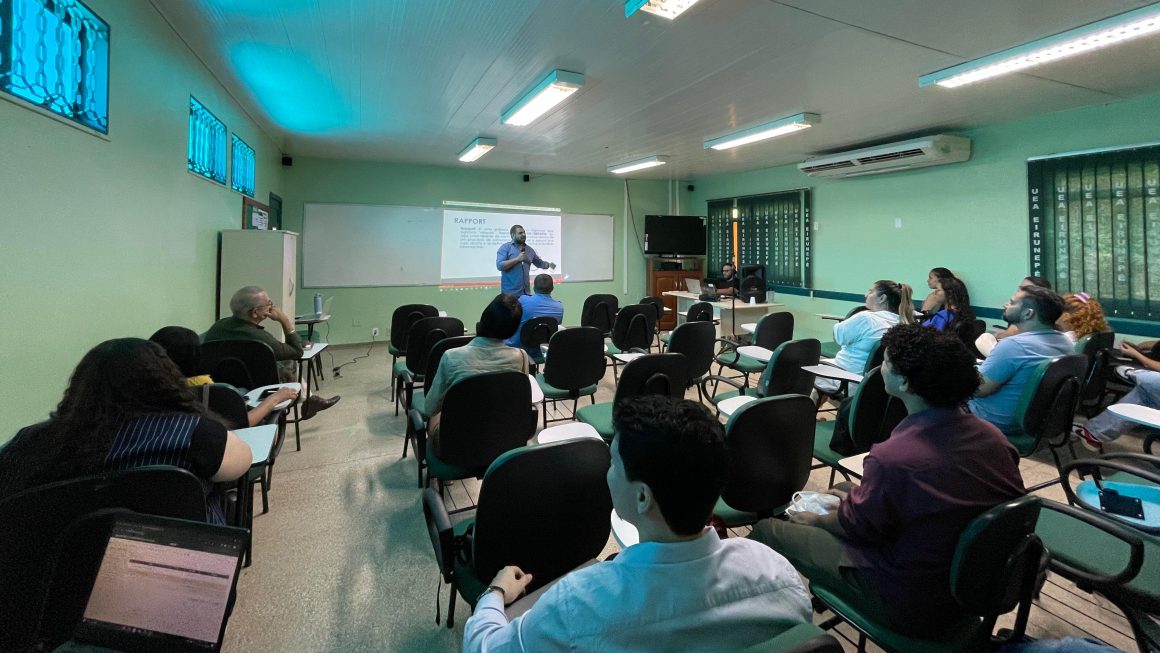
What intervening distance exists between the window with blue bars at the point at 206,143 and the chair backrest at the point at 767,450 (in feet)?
13.1

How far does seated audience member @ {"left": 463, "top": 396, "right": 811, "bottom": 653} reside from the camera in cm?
73

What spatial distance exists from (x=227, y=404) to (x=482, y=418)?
1.06 meters

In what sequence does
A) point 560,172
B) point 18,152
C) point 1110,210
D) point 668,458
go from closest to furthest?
point 668,458 < point 18,152 < point 1110,210 < point 560,172

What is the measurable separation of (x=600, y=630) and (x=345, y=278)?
7409 mm

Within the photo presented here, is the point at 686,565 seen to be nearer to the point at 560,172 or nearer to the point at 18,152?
the point at 18,152

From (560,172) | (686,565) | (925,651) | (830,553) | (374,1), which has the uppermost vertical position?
(560,172)

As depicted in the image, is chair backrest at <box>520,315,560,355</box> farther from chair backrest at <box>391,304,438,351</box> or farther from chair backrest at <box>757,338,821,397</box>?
chair backrest at <box>757,338,821,397</box>

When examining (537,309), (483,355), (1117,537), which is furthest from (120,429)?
(537,309)

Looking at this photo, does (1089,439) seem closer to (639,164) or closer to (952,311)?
(952,311)

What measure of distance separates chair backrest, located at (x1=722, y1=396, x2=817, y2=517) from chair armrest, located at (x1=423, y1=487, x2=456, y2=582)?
991mm

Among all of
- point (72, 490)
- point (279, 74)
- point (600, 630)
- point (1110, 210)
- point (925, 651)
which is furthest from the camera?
point (1110, 210)

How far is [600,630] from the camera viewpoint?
0.73 meters

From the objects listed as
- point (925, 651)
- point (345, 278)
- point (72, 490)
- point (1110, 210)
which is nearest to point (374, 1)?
point (72, 490)

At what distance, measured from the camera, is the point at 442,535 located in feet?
4.64
